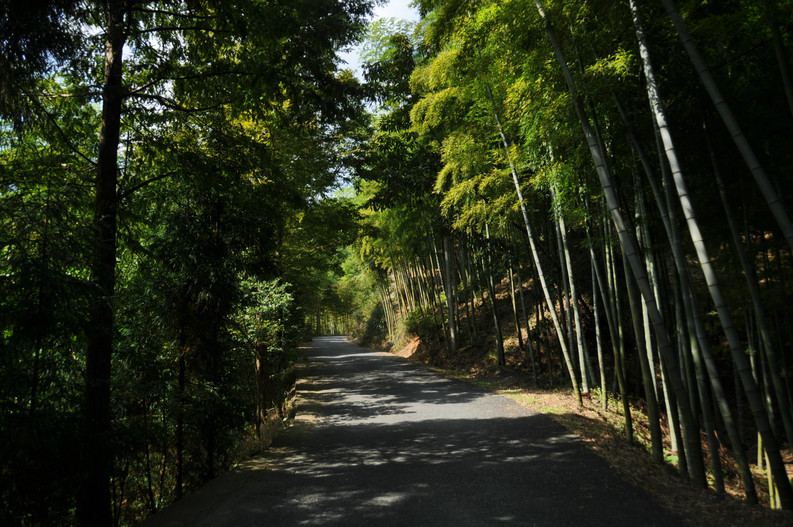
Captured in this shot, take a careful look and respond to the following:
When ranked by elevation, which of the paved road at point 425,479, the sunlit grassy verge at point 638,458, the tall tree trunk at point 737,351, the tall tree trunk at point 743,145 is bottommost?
the sunlit grassy verge at point 638,458

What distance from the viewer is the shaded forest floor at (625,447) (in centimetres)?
259

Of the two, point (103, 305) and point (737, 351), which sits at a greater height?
point (103, 305)

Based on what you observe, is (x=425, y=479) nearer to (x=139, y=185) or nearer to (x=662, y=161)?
(x=662, y=161)

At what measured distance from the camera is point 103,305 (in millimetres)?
3135

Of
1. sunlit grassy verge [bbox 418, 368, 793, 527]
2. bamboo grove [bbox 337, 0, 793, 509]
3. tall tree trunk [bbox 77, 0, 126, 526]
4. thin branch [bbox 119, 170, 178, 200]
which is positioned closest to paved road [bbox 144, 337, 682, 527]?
sunlit grassy verge [bbox 418, 368, 793, 527]

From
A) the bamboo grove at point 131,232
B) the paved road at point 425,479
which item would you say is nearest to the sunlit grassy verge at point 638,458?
the paved road at point 425,479

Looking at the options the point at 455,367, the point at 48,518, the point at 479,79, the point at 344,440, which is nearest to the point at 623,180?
the point at 479,79

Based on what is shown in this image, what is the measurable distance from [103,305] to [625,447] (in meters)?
5.13

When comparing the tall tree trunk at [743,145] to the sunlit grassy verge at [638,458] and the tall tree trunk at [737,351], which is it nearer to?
the tall tree trunk at [737,351]

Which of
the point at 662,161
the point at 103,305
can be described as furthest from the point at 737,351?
the point at 103,305

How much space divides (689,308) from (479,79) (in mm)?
3926

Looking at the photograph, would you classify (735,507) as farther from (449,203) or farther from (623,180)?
(449,203)

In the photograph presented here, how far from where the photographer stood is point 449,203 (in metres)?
→ 7.52

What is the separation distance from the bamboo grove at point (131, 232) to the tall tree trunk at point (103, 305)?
17mm
